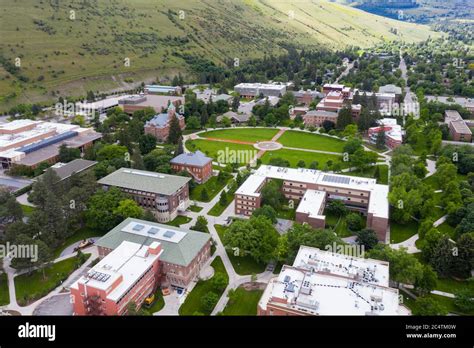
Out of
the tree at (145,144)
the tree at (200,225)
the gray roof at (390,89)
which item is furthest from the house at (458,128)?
the tree at (145,144)

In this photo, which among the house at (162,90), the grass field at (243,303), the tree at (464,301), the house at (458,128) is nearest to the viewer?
the tree at (464,301)

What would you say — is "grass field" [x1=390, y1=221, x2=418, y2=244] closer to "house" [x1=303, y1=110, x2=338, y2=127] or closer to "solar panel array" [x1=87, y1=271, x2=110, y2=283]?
"solar panel array" [x1=87, y1=271, x2=110, y2=283]

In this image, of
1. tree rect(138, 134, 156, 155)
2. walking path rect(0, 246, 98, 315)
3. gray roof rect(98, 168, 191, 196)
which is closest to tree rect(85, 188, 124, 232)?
gray roof rect(98, 168, 191, 196)

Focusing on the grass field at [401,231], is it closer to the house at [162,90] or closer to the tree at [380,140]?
the tree at [380,140]

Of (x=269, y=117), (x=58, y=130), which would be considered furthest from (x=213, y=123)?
(x=58, y=130)

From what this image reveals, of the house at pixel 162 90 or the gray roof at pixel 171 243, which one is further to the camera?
the house at pixel 162 90

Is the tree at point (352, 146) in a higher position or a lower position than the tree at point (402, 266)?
higher

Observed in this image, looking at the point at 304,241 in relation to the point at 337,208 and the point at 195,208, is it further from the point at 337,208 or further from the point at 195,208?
the point at 195,208
